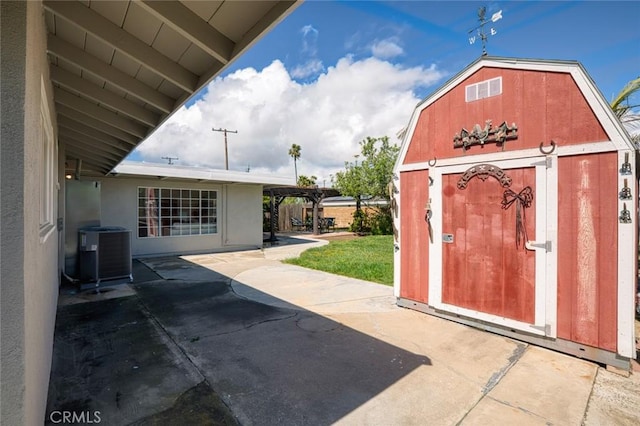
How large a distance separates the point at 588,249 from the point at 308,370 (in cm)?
308

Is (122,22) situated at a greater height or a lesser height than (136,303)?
greater

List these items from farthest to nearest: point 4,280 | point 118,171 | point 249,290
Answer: point 118,171, point 249,290, point 4,280

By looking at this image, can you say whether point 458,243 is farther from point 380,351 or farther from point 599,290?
point 380,351

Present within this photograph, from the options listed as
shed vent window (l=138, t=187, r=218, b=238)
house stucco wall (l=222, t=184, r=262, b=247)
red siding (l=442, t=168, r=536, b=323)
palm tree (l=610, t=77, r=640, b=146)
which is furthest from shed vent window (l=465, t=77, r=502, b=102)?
shed vent window (l=138, t=187, r=218, b=238)

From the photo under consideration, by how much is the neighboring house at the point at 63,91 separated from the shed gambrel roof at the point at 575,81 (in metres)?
3.02

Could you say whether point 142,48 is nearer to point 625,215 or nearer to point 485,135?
point 485,135

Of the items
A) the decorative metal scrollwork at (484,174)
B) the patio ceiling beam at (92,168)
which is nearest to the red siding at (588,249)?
the decorative metal scrollwork at (484,174)

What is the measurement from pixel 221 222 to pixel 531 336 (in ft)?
33.0

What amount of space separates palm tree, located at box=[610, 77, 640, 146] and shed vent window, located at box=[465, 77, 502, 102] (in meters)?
4.68

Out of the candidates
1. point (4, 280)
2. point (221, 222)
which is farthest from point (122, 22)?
point (221, 222)

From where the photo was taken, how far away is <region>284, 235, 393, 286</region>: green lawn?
7.19 metres

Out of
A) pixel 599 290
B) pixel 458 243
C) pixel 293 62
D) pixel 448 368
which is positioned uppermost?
pixel 293 62

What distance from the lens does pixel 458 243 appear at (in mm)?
4074

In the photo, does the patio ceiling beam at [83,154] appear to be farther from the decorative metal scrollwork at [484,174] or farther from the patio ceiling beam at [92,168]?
the decorative metal scrollwork at [484,174]
